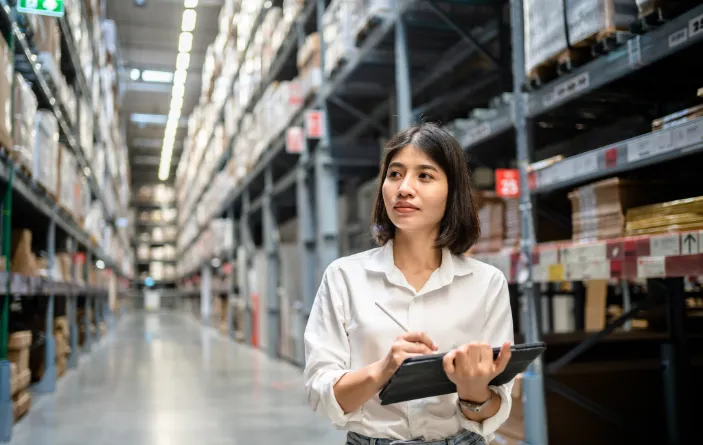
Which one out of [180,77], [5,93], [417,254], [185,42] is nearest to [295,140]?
[5,93]

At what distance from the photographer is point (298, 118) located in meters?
9.02

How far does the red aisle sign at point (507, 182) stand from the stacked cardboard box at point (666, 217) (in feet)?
2.86

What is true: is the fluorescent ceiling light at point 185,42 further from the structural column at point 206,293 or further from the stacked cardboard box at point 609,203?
the stacked cardboard box at point 609,203

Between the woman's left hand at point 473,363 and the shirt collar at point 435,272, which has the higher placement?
the shirt collar at point 435,272

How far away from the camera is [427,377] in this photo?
1187 millimetres

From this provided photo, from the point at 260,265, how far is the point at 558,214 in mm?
8259

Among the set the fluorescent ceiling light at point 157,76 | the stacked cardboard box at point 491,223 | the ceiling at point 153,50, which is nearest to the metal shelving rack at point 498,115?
the stacked cardboard box at point 491,223

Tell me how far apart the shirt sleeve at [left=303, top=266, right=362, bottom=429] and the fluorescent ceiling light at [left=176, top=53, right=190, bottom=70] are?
18.5 meters

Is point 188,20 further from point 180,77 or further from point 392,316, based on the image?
point 392,316

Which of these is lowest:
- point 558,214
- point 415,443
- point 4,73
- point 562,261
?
point 415,443

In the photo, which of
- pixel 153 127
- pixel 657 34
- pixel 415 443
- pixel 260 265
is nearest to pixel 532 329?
pixel 657 34

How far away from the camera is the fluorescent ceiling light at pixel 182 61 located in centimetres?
1870

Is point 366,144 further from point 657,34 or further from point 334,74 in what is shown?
point 657,34

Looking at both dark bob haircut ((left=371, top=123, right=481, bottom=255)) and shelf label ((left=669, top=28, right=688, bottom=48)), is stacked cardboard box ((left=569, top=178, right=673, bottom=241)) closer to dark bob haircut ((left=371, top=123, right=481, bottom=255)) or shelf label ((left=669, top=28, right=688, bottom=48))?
shelf label ((left=669, top=28, right=688, bottom=48))
